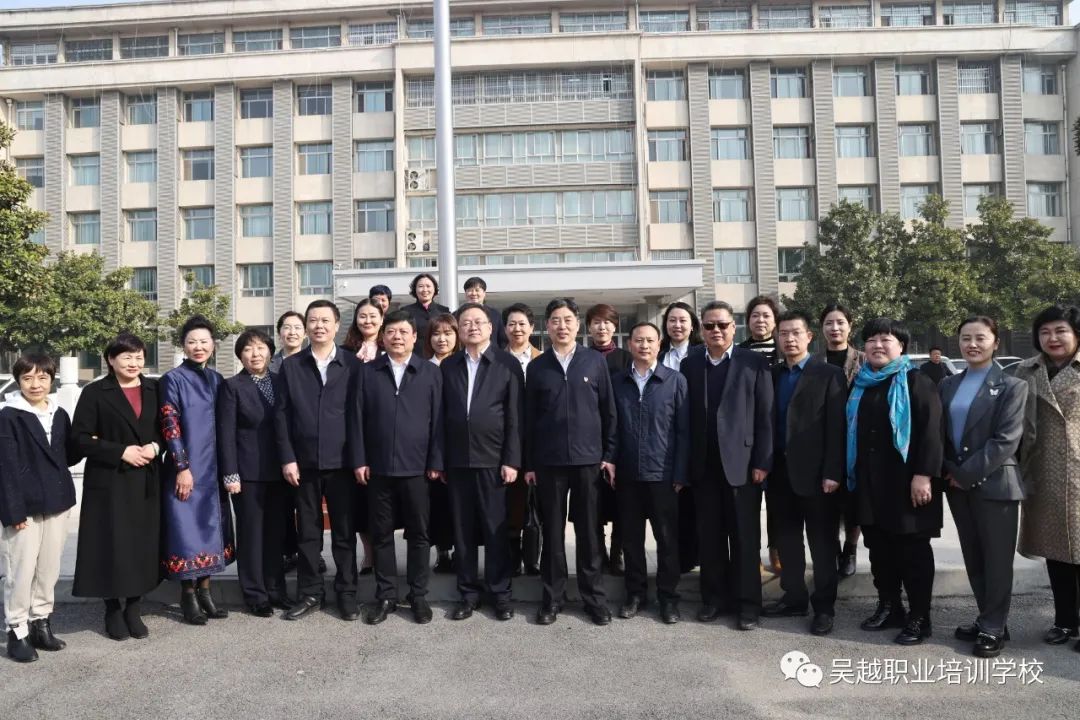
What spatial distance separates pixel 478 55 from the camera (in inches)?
1101

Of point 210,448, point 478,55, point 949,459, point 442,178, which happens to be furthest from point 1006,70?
point 210,448

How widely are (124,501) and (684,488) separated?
353 centimetres

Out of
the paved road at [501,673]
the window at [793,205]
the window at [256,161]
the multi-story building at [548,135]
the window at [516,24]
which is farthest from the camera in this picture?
the window at [516,24]

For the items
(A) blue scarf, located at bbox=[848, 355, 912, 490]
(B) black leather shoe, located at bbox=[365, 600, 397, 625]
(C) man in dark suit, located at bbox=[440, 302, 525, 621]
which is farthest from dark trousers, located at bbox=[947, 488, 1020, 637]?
(B) black leather shoe, located at bbox=[365, 600, 397, 625]

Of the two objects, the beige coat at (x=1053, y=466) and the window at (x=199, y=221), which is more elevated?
the window at (x=199, y=221)

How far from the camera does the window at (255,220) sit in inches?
1171

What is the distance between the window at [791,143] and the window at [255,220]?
66.4 ft

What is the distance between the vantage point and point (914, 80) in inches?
1139

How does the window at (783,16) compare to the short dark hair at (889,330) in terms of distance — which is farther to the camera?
the window at (783,16)

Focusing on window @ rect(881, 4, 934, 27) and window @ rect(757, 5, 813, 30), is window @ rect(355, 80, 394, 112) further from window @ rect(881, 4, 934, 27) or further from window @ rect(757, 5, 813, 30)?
window @ rect(881, 4, 934, 27)

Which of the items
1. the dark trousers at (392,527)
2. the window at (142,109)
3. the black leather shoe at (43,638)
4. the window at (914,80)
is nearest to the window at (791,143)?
the window at (914,80)

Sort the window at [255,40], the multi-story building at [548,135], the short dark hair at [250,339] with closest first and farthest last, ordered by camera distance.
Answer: the short dark hair at [250,339]
the multi-story building at [548,135]
the window at [255,40]

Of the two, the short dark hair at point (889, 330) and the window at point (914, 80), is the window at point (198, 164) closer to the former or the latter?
the window at point (914, 80)

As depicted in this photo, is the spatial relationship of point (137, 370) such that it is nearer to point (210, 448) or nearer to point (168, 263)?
point (210, 448)
